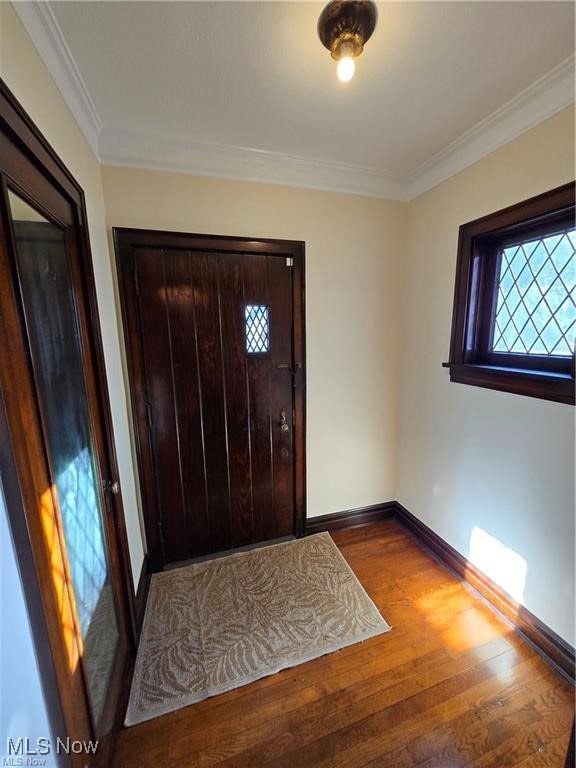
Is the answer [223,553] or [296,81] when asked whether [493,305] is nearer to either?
[296,81]

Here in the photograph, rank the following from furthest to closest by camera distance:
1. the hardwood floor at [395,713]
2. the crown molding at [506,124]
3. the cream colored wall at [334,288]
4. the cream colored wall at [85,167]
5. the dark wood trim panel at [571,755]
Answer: the cream colored wall at [334,288] → the crown molding at [506,124] → the hardwood floor at [395,713] → the cream colored wall at [85,167] → the dark wood trim panel at [571,755]

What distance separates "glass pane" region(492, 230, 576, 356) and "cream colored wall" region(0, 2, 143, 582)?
2.07 meters

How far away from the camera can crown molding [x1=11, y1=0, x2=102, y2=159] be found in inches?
35.4

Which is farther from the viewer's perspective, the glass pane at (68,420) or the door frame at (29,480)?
the glass pane at (68,420)

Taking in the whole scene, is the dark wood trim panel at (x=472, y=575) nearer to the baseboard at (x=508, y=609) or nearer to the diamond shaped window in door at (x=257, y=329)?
the baseboard at (x=508, y=609)

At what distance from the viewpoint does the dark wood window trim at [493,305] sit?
4.31ft

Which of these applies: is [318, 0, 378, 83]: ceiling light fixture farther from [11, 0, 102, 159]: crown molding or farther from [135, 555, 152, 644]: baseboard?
[135, 555, 152, 644]: baseboard

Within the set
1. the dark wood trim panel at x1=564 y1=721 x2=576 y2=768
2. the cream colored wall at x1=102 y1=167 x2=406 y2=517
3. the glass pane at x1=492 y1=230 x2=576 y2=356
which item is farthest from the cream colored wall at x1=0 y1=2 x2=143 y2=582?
the glass pane at x1=492 y1=230 x2=576 y2=356

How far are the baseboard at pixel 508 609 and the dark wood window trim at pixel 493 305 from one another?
43.0 inches

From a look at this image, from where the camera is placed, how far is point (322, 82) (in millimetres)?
1232

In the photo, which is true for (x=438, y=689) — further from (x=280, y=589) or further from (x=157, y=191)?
(x=157, y=191)

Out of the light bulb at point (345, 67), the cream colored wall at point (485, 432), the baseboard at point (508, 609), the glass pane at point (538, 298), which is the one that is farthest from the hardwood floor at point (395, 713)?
the light bulb at point (345, 67)

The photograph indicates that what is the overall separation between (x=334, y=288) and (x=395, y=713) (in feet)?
7.02

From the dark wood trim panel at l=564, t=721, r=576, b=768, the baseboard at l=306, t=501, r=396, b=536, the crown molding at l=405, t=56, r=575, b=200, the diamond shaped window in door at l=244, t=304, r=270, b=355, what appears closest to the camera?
the dark wood trim panel at l=564, t=721, r=576, b=768
